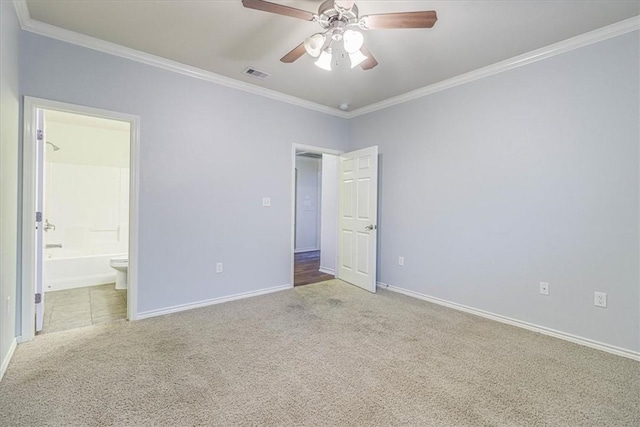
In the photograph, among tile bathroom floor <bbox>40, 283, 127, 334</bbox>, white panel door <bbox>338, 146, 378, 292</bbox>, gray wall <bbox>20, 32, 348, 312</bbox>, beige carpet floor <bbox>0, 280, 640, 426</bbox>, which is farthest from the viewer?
white panel door <bbox>338, 146, 378, 292</bbox>

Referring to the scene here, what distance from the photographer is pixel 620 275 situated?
2.40 m

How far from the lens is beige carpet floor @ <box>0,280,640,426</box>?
166 centimetres

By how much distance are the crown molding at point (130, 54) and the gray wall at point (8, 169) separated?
14cm

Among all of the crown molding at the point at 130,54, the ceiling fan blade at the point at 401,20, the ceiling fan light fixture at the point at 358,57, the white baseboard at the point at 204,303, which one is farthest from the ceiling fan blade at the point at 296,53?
the white baseboard at the point at 204,303

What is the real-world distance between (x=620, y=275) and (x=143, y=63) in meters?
4.71

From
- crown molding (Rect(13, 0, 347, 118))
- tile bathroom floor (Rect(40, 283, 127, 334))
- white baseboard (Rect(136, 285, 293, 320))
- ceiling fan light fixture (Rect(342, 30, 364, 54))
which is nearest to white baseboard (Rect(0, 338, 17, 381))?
tile bathroom floor (Rect(40, 283, 127, 334))

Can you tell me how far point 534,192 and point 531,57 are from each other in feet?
4.21

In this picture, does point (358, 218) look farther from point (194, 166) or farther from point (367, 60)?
point (367, 60)

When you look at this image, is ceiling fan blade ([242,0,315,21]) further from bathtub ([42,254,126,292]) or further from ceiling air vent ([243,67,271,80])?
bathtub ([42,254,126,292])

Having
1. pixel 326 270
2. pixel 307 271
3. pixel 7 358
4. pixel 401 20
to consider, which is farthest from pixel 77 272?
pixel 401 20

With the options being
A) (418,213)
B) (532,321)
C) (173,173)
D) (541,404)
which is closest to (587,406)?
(541,404)

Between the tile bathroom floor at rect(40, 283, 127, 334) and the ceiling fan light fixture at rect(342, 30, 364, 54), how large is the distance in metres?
3.35

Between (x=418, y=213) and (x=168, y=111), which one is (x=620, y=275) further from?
(x=168, y=111)

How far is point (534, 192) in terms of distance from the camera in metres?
2.84
